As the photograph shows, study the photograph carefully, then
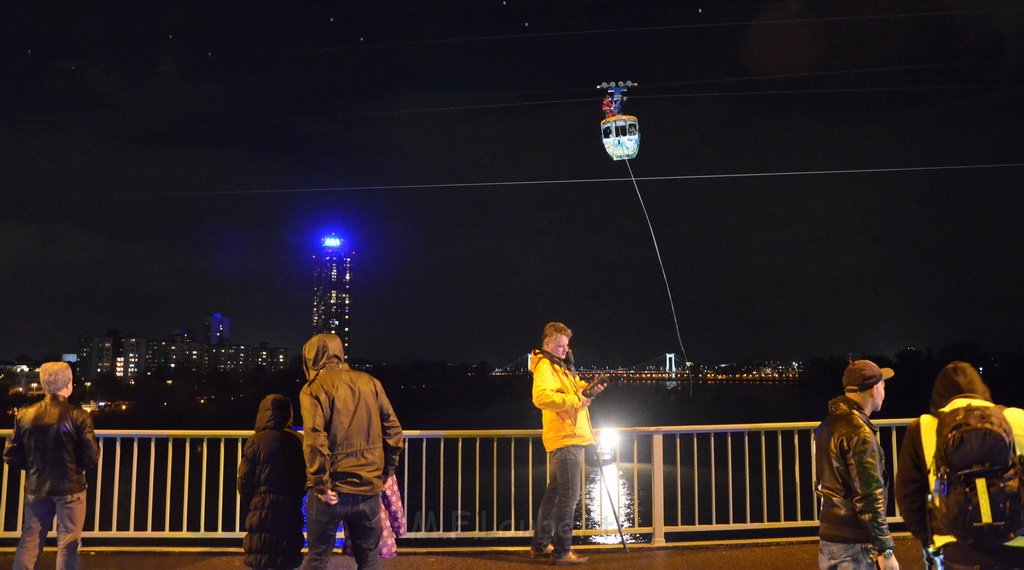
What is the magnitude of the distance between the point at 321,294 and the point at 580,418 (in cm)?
14991

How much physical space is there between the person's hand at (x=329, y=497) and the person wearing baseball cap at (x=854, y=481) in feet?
8.20

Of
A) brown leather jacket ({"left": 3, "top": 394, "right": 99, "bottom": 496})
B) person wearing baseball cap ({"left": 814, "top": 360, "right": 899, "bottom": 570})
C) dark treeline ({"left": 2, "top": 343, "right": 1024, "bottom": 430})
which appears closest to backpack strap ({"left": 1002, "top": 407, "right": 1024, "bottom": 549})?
person wearing baseball cap ({"left": 814, "top": 360, "right": 899, "bottom": 570})

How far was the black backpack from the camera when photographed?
2863mm

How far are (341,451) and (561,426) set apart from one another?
6.77 ft

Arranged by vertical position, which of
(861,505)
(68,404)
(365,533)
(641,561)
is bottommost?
(641,561)

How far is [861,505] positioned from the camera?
3.40 m

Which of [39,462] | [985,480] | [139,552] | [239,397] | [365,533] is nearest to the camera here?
[985,480]

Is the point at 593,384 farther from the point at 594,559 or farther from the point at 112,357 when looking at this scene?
the point at 112,357

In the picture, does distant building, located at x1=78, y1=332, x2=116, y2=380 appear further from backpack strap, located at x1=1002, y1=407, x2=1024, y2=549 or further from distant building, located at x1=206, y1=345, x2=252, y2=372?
backpack strap, located at x1=1002, y1=407, x2=1024, y2=549

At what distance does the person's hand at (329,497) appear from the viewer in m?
4.08

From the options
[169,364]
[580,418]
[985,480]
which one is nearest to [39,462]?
[580,418]

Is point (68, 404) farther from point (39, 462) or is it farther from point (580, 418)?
point (580, 418)

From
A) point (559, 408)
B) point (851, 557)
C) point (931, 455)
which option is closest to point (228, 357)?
point (559, 408)

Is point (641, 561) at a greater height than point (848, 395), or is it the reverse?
point (848, 395)
